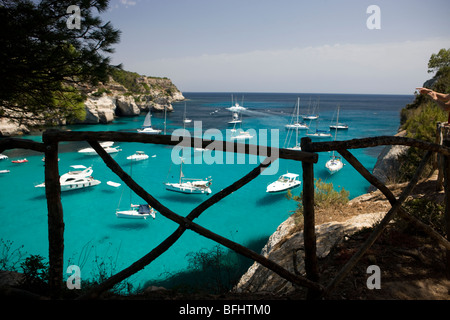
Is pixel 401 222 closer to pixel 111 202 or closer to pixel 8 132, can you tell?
pixel 111 202

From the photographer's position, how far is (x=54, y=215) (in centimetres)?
178

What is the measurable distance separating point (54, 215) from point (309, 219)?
1.74 metres

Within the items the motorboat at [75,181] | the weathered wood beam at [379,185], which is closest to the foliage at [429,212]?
the weathered wood beam at [379,185]

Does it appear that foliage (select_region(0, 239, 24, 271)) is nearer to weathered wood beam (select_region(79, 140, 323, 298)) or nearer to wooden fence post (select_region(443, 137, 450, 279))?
weathered wood beam (select_region(79, 140, 323, 298))

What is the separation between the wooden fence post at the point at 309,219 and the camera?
175 cm

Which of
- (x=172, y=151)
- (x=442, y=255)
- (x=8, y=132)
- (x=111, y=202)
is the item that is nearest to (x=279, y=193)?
(x=111, y=202)

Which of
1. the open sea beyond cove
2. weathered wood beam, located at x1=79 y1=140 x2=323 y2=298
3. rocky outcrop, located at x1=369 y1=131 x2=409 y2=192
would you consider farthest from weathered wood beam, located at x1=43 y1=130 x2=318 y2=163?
rocky outcrop, located at x1=369 y1=131 x2=409 y2=192

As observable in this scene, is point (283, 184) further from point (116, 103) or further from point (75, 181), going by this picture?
point (116, 103)

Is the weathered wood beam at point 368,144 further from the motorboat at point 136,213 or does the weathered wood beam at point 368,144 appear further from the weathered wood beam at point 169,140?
the motorboat at point 136,213

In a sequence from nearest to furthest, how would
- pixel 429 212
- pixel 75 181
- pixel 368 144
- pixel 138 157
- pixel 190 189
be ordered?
1. pixel 368 144
2. pixel 429 212
3. pixel 190 189
4. pixel 75 181
5. pixel 138 157

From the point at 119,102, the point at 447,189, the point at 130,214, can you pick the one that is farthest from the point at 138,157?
the point at 119,102

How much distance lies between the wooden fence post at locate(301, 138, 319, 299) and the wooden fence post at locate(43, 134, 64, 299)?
1.62m

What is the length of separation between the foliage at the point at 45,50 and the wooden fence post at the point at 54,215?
10.2 feet
